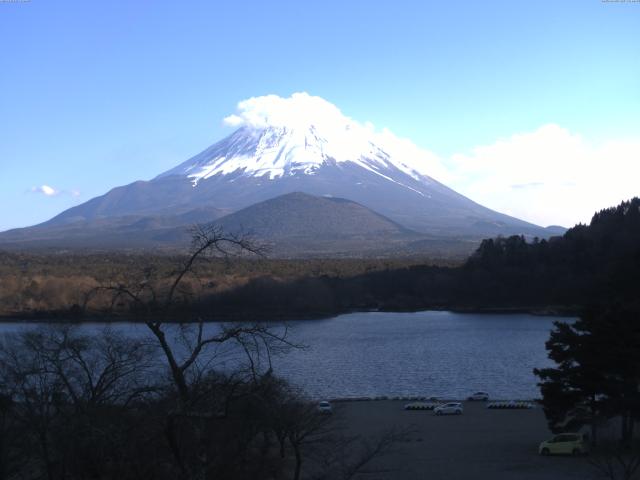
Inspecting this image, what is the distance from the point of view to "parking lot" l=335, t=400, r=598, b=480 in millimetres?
9625

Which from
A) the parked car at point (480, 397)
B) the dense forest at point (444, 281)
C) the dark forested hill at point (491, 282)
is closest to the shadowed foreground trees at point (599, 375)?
the parked car at point (480, 397)

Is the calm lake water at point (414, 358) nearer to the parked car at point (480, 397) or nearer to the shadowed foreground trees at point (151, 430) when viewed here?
the parked car at point (480, 397)

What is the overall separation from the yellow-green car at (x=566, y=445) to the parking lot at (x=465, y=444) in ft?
0.61

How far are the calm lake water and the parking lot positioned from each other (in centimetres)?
220

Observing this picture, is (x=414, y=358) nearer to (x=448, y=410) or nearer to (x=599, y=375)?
(x=448, y=410)

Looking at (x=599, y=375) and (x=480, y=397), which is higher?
(x=599, y=375)

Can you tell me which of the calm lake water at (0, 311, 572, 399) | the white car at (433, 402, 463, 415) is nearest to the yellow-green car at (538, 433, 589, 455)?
the white car at (433, 402, 463, 415)

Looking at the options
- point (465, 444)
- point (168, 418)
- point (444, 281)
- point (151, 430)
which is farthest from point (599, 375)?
point (444, 281)

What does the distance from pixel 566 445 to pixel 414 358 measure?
1249 centimetres

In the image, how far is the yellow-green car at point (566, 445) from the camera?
408 inches

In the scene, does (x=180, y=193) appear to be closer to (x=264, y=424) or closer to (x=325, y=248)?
(x=325, y=248)

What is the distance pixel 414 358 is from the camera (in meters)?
22.9

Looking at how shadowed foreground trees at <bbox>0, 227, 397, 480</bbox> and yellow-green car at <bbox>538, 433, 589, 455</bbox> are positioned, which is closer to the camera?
shadowed foreground trees at <bbox>0, 227, 397, 480</bbox>

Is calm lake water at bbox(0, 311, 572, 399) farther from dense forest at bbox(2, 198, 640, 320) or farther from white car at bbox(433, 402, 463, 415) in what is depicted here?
dense forest at bbox(2, 198, 640, 320)
